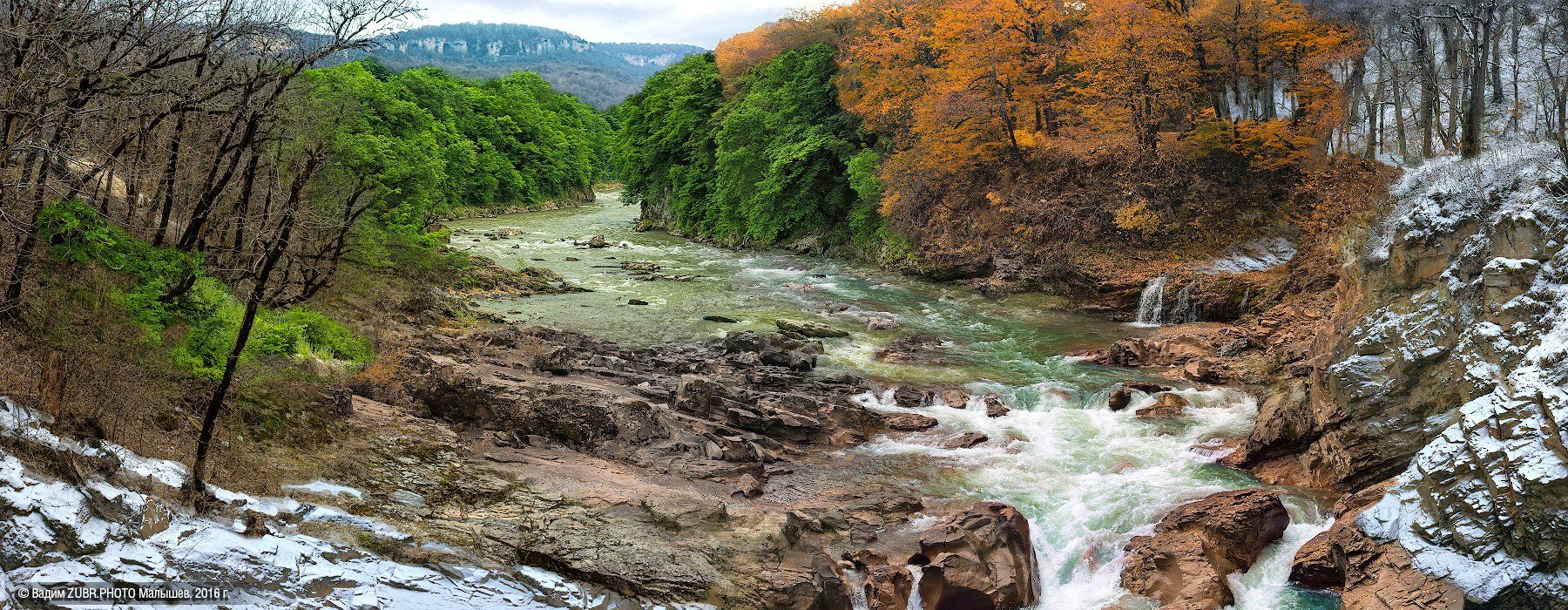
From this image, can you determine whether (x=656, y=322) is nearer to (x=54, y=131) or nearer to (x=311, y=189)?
(x=311, y=189)

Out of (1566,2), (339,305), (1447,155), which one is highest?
(1566,2)

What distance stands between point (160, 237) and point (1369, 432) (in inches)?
659

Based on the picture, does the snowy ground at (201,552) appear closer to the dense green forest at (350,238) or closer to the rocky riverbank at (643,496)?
the rocky riverbank at (643,496)

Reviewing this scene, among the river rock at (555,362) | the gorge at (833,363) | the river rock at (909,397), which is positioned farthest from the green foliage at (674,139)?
the river rock at (909,397)

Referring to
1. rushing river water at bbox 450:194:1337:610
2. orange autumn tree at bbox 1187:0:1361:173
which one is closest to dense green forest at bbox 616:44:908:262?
rushing river water at bbox 450:194:1337:610

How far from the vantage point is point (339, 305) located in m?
20.0

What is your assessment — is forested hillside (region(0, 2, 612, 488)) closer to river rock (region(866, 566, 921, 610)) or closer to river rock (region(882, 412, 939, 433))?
river rock (region(866, 566, 921, 610))

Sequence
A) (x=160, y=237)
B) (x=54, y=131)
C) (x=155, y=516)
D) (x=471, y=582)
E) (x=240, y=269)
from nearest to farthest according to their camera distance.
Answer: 1. (x=155, y=516)
2. (x=471, y=582)
3. (x=54, y=131)
4. (x=160, y=237)
5. (x=240, y=269)

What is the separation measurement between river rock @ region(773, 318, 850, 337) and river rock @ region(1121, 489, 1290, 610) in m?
13.4

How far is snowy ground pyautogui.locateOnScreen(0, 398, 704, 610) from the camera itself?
680 cm

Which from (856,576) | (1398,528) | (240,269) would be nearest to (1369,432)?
(1398,528)

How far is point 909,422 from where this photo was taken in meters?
16.7

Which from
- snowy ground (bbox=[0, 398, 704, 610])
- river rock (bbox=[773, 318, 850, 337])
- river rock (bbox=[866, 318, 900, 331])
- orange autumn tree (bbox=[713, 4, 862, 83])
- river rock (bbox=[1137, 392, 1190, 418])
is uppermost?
orange autumn tree (bbox=[713, 4, 862, 83])

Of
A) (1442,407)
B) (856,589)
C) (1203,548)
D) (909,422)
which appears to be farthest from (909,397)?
(1442,407)
